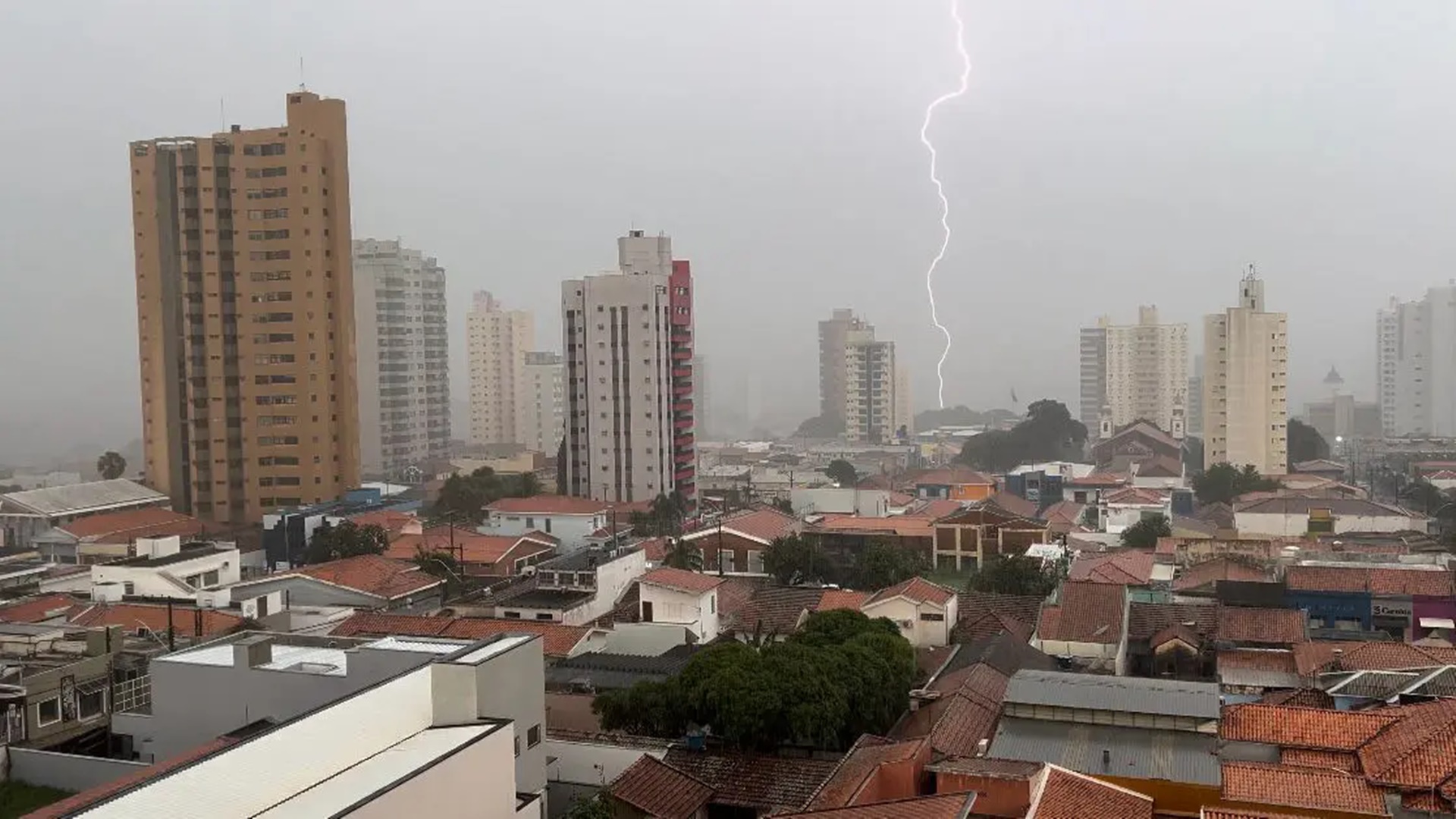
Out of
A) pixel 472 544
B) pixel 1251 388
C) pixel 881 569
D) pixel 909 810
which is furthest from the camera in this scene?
pixel 1251 388

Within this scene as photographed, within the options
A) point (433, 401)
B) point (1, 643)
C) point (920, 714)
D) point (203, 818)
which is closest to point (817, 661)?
point (920, 714)

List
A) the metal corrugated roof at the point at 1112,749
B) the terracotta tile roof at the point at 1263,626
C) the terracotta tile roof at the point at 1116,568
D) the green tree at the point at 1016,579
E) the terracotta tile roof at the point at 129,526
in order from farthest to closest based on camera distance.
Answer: the terracotta tile roof at the point at 129,526, the terracotta tile roof at the point at 1116,568, the green tree at the point at 1016,579, the terracotta tile roof at the point at 1263,626, the metal corrugated roof at the point at 1112,749

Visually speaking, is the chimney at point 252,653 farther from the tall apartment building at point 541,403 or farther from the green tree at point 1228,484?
the tall apartment building at point 541,403

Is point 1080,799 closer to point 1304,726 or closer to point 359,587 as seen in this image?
point 1304,726

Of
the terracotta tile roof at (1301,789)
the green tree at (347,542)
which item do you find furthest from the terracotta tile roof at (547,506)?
the terracotta tile roof at (1301,789)

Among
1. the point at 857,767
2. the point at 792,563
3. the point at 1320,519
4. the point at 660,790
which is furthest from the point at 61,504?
the point at 1320,519

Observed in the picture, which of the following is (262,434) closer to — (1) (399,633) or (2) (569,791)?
(1) (399,633)
